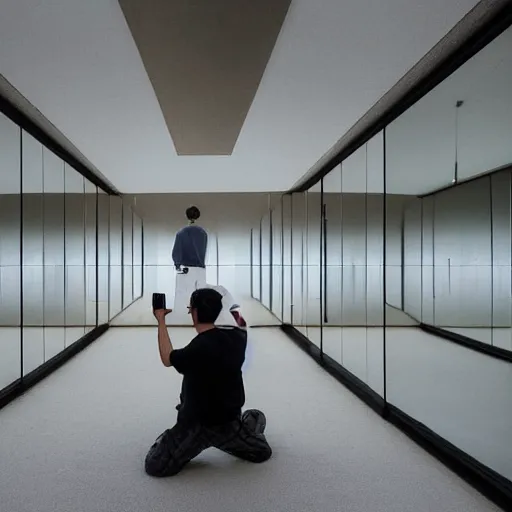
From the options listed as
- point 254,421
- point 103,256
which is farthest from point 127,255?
point 254,421

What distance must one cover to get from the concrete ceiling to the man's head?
1677mm

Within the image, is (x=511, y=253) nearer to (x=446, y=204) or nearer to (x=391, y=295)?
(x=446, y=204)

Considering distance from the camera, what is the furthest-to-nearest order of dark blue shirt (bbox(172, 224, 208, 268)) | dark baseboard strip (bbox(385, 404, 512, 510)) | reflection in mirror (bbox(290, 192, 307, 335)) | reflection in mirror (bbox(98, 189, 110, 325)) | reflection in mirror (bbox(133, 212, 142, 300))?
1. reflection in mirror (bbox(133, 212, 142, 300))
2. reflection in mirror (bbox(98, 189, 110, 325))
3. reflection in mirror (bbox(290, 192, 307, 335))
4. dark blue shirt (bbox(172, 224, 208, 268))
5. dark baseboard strip (bbox(385, 404, 512, 510))

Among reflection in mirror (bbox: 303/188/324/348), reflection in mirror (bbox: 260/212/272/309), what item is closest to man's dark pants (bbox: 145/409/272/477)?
reflection in mirror (bbox: 303/188/324/348)

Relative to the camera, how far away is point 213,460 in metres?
3.48

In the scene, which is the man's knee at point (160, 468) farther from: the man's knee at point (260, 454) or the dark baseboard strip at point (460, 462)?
the dark baseboard strip at point (460, 462)

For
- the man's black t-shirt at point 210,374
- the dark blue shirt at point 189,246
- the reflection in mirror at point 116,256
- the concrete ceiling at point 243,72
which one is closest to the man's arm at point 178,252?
the dark blue shirt at point 189,246

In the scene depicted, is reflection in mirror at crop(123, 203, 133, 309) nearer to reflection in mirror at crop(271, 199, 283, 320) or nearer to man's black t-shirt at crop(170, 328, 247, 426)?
reflection in mirror at crop(271, 199, 283, 320)

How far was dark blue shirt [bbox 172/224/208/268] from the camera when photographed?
20.3 feet

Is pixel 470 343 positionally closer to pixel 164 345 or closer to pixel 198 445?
pixel 198 445

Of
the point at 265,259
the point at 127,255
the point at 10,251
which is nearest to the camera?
the point at 10,251

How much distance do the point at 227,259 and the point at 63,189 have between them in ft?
13.4

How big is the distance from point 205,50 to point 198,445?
2638mm

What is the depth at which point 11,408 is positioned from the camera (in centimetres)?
468
